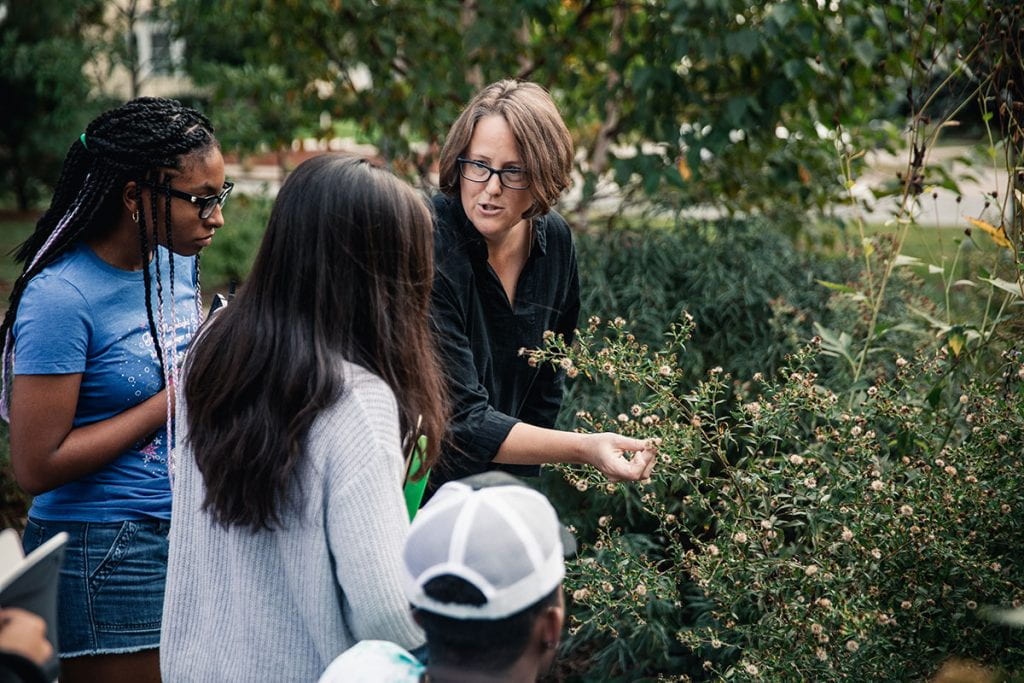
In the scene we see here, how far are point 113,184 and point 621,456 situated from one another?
120 cm

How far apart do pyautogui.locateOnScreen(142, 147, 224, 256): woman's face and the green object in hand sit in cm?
79

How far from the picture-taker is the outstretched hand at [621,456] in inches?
87.4

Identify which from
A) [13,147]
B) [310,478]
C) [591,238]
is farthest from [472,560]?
[13,147]

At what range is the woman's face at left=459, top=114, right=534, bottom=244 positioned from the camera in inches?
97.4

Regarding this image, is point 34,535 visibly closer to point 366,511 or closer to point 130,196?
point 130,196

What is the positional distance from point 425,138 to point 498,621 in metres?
4.16

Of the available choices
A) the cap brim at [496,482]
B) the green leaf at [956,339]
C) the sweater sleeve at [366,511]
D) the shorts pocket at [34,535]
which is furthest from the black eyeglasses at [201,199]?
the green leaf at [956,339]

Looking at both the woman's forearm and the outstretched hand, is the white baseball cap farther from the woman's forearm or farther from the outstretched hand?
the woman's forearm

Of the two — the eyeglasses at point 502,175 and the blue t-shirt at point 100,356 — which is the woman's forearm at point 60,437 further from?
the eyeglasses at point 502,175

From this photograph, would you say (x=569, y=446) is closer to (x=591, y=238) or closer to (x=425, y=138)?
(x=591, y=238)

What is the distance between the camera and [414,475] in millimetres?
1839

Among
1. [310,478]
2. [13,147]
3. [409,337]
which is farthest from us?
[13,147]

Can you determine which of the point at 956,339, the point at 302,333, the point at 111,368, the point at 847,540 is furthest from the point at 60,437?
the point at 956,339

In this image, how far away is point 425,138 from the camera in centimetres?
532
